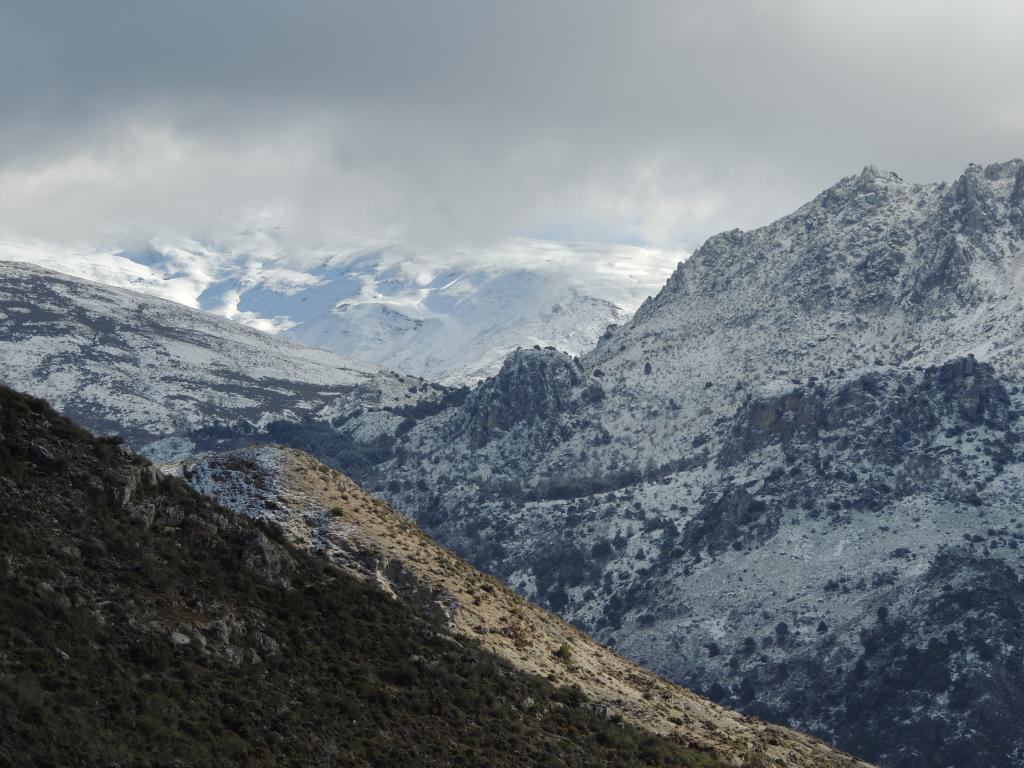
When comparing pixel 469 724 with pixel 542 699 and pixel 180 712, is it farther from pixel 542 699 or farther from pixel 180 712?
pixel 180 712

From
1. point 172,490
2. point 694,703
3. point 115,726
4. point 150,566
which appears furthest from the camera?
point 694,703

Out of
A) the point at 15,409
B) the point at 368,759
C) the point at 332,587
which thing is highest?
the point at 15,409

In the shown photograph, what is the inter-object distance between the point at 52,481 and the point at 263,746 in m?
17.9

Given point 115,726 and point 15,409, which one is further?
point 15,409

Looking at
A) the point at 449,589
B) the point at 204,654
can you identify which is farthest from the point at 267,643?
the point at 449,589

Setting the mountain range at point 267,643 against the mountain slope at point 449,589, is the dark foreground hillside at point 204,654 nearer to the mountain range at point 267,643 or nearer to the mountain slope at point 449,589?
the mountain range at point 267,643

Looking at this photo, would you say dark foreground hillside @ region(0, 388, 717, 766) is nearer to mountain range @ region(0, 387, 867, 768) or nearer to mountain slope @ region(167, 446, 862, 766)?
mountain range @ region(0, 387, 867, 768)

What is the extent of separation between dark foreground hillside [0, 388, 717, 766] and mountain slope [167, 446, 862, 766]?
10.4ft

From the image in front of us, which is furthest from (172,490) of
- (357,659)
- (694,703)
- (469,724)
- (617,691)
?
(694,703)

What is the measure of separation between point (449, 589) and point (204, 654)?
931 inches

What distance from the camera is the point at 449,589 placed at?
89.9m

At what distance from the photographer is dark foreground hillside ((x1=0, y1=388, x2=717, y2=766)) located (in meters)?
60.4

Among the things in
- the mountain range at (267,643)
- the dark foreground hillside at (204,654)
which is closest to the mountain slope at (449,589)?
the mountain range at (267,643)

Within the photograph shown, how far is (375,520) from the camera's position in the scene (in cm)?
9400
